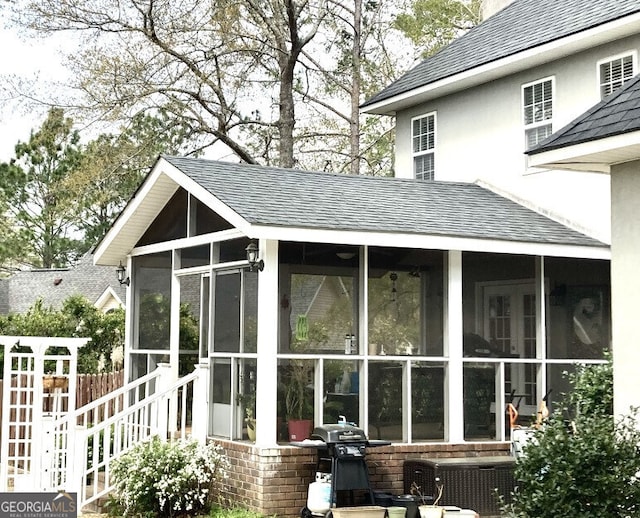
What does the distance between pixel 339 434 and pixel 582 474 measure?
3963 millimetres

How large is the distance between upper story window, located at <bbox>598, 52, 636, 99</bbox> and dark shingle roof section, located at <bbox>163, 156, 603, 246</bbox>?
6.87ft

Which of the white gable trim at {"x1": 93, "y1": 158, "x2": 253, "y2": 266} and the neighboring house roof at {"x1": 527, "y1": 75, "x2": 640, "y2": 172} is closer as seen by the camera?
the neighboring house roof at {"x1": 527, "y1": 75, "x2": 640, "y2": 172}

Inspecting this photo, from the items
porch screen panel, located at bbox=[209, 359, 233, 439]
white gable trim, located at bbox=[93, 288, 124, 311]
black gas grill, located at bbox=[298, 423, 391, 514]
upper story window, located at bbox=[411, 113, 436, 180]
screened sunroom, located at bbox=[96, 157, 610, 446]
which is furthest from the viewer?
white gable trim, located at bbox=[93, 288, 124, 311]

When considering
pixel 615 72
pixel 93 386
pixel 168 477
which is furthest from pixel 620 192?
pixel 93 386

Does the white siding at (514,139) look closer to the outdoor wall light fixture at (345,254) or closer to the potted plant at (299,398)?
the outdoor wall light fixture at (345,254)

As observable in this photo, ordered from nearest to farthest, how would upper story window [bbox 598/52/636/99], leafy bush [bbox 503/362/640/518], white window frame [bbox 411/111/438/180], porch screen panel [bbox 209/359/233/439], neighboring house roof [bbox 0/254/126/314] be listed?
leafy bush [bbox 503/362/640/518] → porch screen panel [bbox 209/359/233/439] → upper story window [bbox 598/52/636/99] → white window frame [bbox 411/111/438/180] → neighboring house roof [bbox 0/254/126/314]

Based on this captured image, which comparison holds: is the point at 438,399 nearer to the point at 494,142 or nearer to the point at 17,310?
the point at 494,142

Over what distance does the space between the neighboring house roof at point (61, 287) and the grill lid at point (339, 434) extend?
2506 centimetres

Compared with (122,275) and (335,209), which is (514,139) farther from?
(122,275)

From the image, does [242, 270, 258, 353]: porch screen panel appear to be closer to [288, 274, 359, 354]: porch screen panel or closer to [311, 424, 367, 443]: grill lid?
[288, 274, 359, 354]: porch screen panel

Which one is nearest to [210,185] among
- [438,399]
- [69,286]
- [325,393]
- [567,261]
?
[325,393]

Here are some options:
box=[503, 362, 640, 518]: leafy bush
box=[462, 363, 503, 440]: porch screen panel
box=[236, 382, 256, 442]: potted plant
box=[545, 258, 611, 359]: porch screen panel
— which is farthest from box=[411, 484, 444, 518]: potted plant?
box=[503, 362, 640, 518]: leafy bush

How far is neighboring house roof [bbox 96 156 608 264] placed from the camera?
12320mm

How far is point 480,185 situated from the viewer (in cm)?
1706
